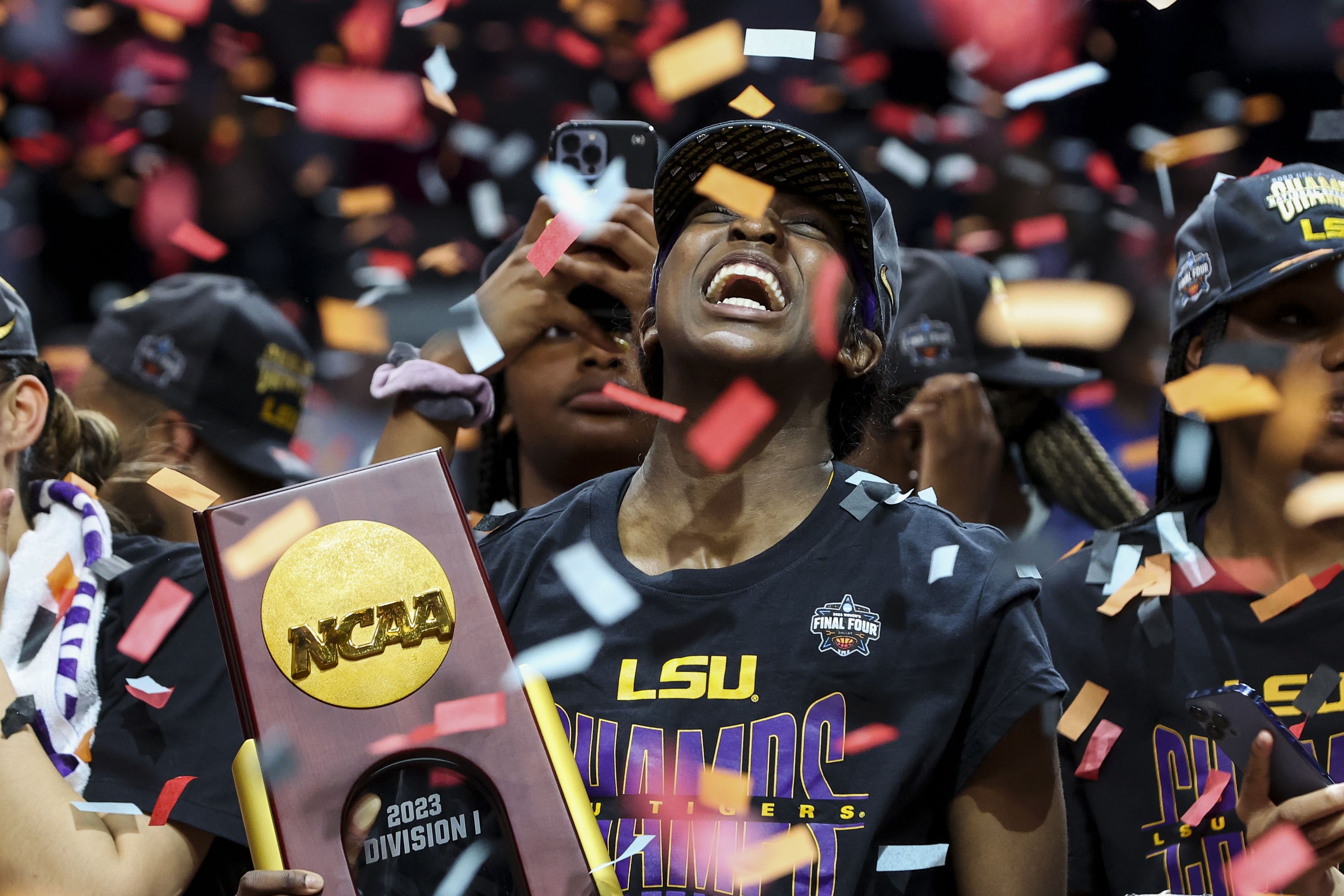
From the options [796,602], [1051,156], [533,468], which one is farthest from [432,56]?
[796,602]

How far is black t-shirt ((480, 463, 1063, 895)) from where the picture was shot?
63.2 inches

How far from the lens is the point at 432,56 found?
199 inches

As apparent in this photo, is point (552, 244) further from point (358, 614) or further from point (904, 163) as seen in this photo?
point (904, 163)

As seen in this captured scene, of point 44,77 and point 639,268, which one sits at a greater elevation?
point 639,268

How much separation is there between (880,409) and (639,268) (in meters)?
0.54

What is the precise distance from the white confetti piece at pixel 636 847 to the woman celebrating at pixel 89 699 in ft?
2.01

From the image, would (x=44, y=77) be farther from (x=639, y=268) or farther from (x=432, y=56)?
(x=639, y=268)

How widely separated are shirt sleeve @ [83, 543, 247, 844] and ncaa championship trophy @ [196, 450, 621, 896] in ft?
1.57

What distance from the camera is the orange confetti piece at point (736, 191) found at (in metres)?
1.94

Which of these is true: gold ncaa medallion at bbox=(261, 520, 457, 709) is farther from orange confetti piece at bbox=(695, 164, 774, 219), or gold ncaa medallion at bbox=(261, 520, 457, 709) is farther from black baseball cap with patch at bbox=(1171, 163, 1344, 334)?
black baseball cap with patch at bbox=(1171, 163, 1344, 334)

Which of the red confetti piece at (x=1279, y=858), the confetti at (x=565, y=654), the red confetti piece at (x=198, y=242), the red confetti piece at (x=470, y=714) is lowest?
the red confetti piece at (x=198, y=242)

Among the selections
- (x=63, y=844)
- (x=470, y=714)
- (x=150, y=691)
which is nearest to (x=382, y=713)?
(x=470, y=714)

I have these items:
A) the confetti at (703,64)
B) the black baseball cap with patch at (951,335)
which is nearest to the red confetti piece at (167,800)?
the black baseball cap with patch at (951,335)

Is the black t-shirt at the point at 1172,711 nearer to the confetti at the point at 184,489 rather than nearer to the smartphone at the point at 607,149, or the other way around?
the smartphone at the point at 607,149
